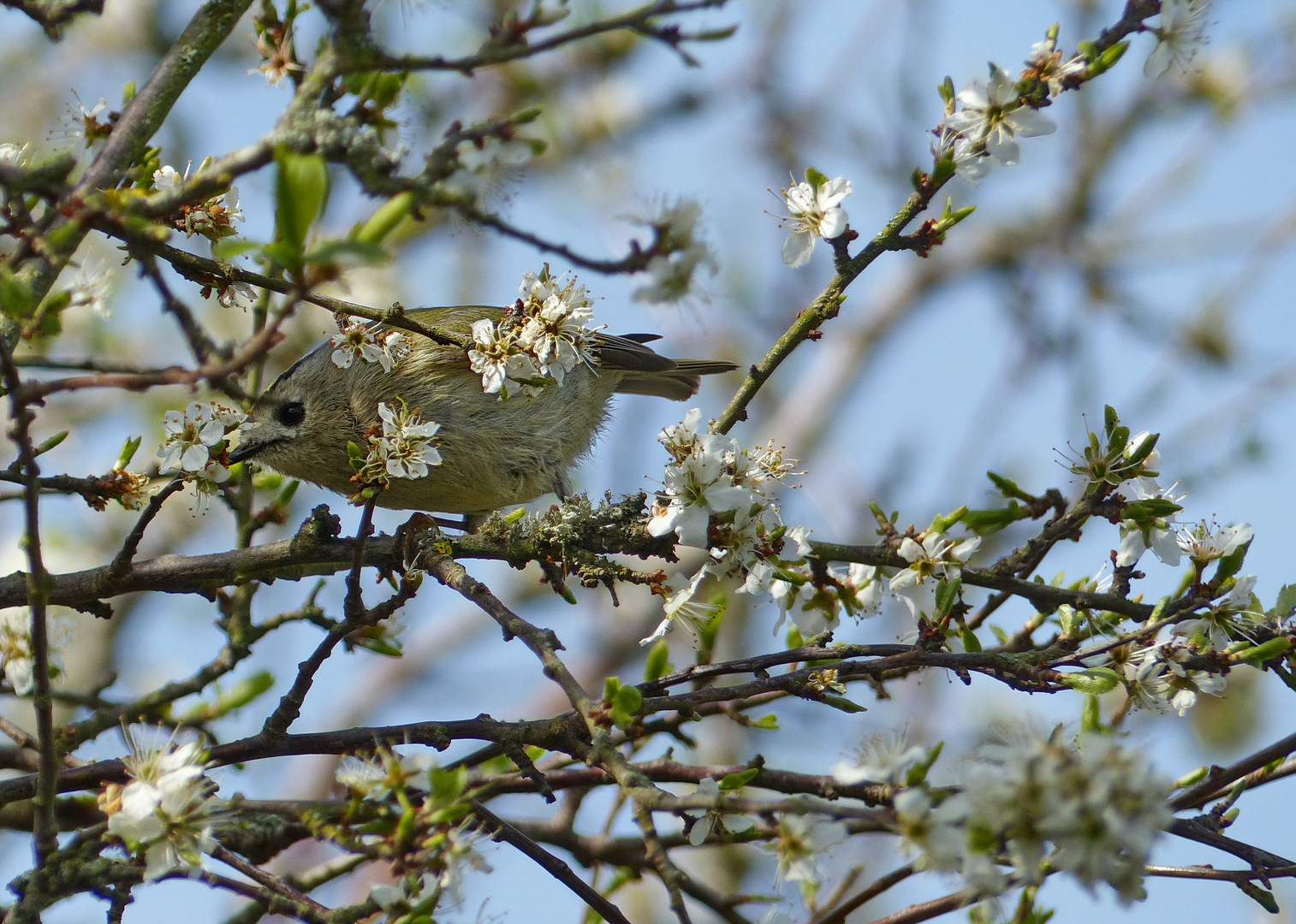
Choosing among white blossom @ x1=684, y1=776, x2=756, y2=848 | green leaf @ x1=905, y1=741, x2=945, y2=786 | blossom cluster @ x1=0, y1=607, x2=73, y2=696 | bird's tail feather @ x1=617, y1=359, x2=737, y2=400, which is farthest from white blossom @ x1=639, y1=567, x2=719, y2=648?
bird's tail feather @ x1=617, y1=359, x2=737, y2=400

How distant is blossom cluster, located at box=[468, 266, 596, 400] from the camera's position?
2.51 metres

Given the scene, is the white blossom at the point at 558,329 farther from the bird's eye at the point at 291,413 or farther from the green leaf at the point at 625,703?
the bird's eye at the point at 291,413

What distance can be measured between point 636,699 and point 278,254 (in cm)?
85

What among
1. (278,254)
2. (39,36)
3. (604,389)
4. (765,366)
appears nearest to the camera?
(278,254)

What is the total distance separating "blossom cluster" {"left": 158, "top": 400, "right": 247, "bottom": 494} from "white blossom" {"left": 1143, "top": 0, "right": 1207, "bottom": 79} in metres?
2.15

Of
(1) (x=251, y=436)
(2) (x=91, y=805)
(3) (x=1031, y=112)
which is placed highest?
(1) (x=251, y=436)

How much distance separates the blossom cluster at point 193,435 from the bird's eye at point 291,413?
3.93 feet

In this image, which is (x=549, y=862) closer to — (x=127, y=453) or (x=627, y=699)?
(x=627, y=699)

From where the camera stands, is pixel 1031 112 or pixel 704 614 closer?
pixel 1031 112

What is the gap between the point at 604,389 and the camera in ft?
14.3

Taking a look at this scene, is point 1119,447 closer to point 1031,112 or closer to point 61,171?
point 1031,112

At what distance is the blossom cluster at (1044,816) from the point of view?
53.4 inches

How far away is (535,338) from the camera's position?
2518 mm

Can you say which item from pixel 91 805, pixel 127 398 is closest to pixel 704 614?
pixel 91 805
